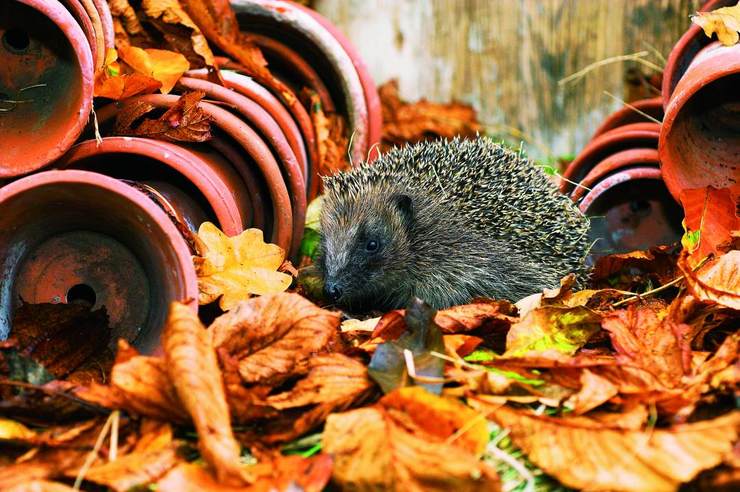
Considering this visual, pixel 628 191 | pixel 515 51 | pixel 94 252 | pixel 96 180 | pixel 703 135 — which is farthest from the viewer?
pixel 515 51

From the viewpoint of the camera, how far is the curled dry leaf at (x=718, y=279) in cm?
308

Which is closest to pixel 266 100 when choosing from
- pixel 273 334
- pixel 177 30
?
pixel 177 30

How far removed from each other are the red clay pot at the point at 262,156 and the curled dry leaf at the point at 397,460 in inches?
66.1

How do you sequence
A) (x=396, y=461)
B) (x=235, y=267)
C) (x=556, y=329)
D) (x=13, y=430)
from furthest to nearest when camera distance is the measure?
(x=235, y=267) < (x=556, y=329) < (x=13, y=430) < (x=396, y=461)

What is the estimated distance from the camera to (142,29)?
406 cm

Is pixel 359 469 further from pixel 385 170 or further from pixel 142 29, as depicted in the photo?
pixel 142 29

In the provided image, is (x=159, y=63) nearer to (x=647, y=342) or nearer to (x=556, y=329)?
(x=556, y=329)

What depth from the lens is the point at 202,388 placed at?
2.25 metres

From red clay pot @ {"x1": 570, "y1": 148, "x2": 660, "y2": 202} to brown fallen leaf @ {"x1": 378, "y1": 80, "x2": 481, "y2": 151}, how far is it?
162cm

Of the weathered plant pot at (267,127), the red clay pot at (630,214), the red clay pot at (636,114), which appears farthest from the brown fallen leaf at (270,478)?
the red clay pot at (636,114)

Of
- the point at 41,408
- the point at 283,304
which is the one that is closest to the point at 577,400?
the point at 283,304

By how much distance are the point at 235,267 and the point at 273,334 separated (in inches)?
29.4

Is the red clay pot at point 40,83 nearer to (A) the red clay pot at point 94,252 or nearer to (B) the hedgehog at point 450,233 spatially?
(A) the red clay pot at point 94,252

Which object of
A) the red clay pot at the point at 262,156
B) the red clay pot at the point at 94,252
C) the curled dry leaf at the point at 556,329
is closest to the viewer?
the red clay pot at the point at 94,252
